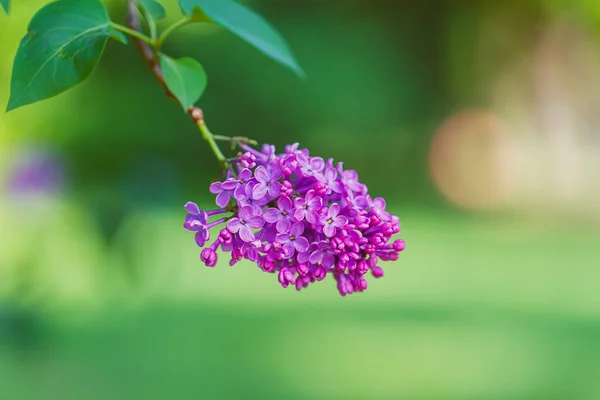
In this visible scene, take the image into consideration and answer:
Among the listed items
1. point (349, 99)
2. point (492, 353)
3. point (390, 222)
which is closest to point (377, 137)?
point (349, 99)

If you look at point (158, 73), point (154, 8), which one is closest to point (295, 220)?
point (158, 73)

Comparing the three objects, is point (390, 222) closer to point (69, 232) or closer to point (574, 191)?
point (69, 232)

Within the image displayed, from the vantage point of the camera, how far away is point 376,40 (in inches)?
541

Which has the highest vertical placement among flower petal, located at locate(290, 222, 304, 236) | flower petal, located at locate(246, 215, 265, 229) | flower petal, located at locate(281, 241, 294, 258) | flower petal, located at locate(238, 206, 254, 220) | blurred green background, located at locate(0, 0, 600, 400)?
blurred green background, located at locate(0, 0, 600, 400)

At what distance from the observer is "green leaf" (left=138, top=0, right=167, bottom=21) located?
3.29 feet

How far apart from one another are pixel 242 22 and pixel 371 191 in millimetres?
11694

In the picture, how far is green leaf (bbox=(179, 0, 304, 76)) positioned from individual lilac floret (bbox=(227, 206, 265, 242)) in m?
0.18

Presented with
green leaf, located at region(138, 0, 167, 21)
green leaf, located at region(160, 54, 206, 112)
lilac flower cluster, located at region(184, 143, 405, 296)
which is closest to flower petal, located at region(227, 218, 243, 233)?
lilac flower cluster, located at region(184, 143, 405, 296)

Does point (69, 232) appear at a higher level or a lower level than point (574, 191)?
lower

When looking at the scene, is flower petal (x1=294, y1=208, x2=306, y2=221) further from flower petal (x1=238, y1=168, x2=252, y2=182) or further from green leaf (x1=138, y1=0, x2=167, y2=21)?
green leaf (x1=138, y1=0, x2=167, y2=21)

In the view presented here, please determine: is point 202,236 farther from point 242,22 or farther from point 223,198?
point 242,22

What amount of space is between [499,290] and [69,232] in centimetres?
343

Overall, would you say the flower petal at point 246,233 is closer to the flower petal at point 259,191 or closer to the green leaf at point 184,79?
the flower petal at point 259,191

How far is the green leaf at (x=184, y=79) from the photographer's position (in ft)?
2.95
